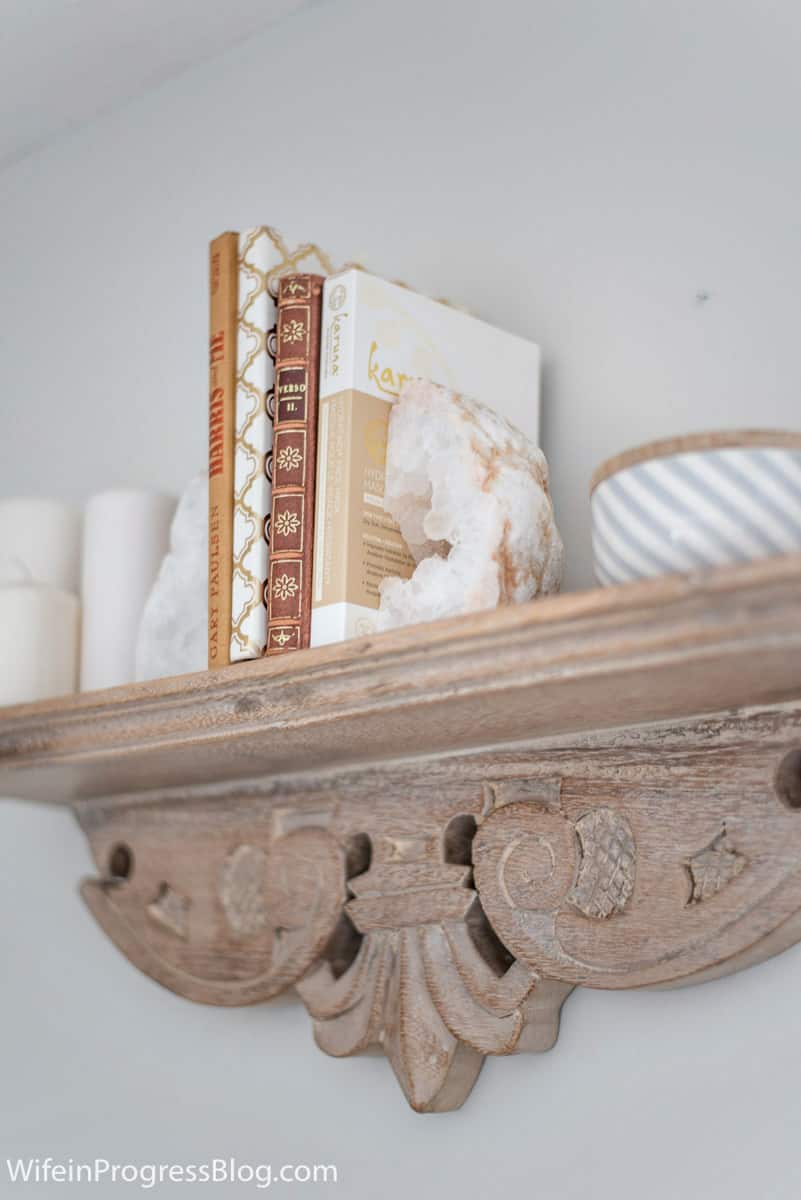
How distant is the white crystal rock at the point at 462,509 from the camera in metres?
0.67

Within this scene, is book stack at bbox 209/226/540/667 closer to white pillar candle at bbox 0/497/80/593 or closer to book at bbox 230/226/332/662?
book at bbox 230/226/332/662

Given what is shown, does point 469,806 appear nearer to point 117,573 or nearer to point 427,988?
point 427,988

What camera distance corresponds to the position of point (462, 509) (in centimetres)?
68

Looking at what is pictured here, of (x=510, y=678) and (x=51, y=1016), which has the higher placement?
(x=510, y=678)

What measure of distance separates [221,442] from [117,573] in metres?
0.19

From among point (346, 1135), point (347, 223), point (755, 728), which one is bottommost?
point (346, 1135)

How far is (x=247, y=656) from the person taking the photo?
2.37 feet

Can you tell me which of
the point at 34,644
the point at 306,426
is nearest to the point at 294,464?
the point at 306,426

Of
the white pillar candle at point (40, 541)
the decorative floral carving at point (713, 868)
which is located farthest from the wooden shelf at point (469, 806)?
the white pillar candle at point (40, 541)

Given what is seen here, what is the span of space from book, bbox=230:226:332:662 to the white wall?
166mm

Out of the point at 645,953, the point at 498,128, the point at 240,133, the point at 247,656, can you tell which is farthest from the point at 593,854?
the point at 240,133

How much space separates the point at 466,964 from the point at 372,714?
0.17 meters

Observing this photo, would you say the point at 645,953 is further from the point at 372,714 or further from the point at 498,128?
the point at 498,128

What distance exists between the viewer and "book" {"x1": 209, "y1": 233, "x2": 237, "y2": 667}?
29.6 inches
